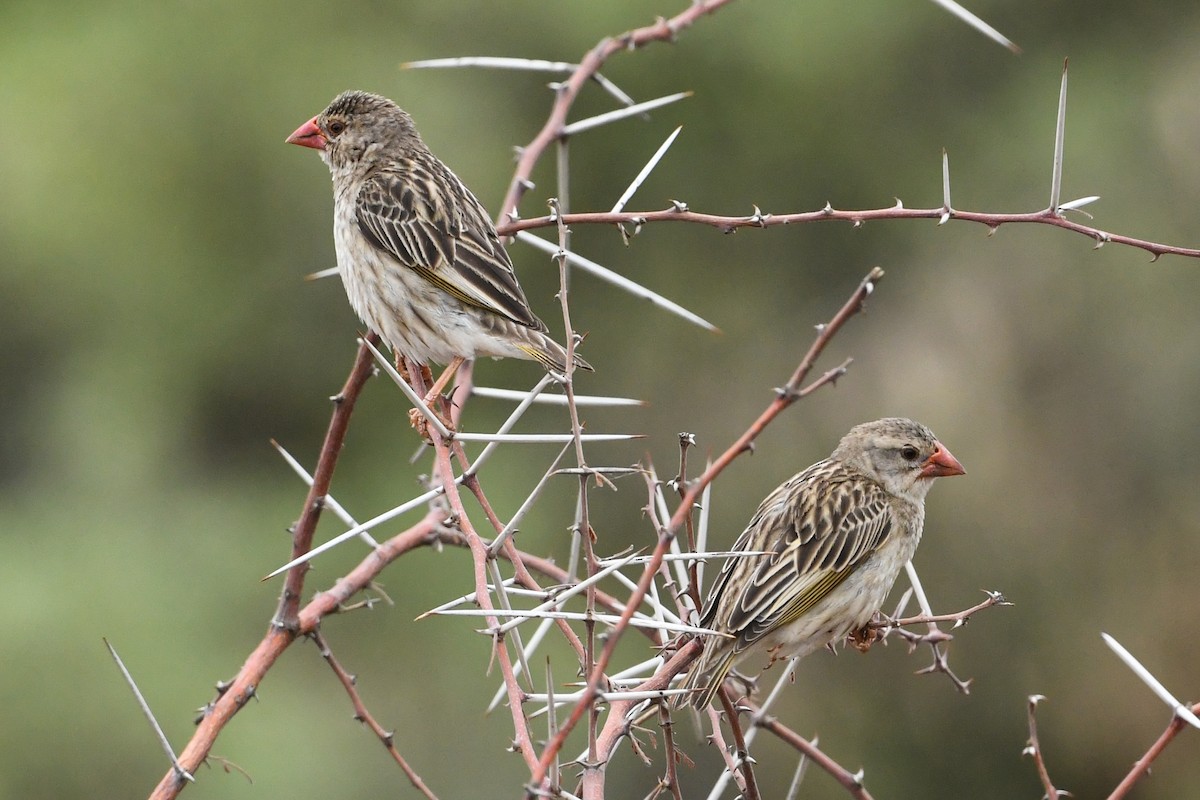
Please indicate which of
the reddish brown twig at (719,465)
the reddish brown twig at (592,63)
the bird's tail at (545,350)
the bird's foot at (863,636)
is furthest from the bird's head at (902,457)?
the reddish brown twig at (719,465)

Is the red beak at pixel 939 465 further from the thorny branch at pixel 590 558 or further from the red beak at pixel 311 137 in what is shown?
the red beak at pixel 311 137

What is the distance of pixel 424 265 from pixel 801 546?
1.60 meters

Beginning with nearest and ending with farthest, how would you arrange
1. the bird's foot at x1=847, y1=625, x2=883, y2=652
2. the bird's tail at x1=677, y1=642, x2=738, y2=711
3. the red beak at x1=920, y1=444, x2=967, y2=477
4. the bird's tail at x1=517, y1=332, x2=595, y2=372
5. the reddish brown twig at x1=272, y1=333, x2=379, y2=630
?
the bird's tail at x1=677, y1=642, x2=738, y2=711 → the reddish brown twig at x1=272, y1=333, x2=379, y2=630 → the bird's foot at x1=847, y1=625, x2=883, y2=652 → the red beak at x1=920, y1=444, x2=967, y2=477 → the bird's tail at x1=517, y1=332, x2=595, y2=372

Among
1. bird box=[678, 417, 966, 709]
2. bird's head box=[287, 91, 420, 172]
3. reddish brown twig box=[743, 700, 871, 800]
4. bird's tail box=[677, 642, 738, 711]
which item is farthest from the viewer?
bird's head box=[287, 91, 420, 172]

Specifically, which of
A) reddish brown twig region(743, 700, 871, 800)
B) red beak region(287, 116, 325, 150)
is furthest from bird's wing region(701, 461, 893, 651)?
red beak region(287, 116, 325, 150)

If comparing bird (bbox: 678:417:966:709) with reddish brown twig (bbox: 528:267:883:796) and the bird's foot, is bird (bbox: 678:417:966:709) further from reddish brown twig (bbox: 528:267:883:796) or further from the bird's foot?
reddish brown twig (bbox: 528:267:883:796)

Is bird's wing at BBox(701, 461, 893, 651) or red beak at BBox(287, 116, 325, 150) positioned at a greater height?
red beak at BBox(287, 116, 325, 150)

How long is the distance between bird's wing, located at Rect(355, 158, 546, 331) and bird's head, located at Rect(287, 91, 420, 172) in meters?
0.17

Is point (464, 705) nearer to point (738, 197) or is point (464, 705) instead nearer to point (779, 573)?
point (738, 197)

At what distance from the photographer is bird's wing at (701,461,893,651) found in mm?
3764

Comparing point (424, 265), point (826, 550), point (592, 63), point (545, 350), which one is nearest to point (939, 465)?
point (826, 550)

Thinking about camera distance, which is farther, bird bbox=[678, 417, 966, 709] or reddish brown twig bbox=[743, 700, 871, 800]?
bird bbox=[678, 417, 966, 709]

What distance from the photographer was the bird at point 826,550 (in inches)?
148

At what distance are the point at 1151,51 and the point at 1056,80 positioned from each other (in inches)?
46.5
